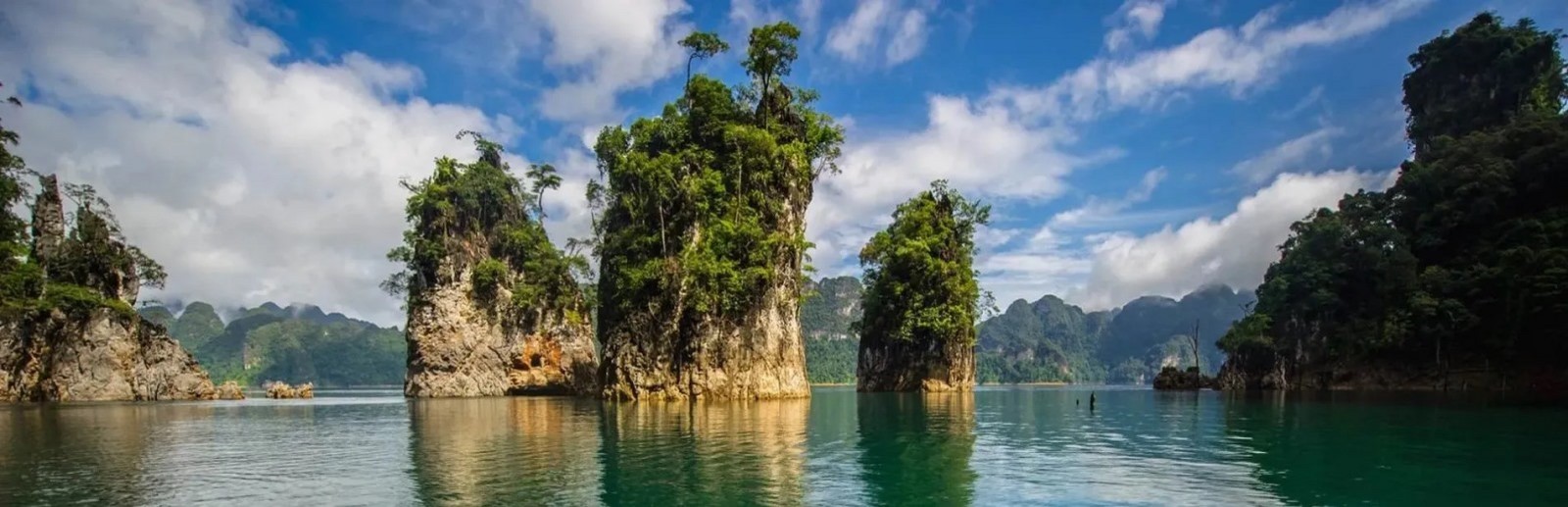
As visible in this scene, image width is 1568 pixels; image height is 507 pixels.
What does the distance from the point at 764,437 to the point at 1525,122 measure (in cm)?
6621

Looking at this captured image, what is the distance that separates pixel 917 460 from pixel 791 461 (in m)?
3.03

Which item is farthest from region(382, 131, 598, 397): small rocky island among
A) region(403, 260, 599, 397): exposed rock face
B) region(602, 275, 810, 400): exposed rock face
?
region(602, 275, 810, 400): exposed rock face

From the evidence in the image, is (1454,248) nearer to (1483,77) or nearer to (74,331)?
(1483,77)

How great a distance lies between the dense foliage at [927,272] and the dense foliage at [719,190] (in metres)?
17.7

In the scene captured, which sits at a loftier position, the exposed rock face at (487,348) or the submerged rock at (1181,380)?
the exposed rock face at (487,348)

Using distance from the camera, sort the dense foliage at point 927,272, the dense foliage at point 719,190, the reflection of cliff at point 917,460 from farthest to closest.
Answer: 1. the dense foliage at point 927,272
2. the dense foliage at point 719,190
3. the reflection of cliff at point 917,460

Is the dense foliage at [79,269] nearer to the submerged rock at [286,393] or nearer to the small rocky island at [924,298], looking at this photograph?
the submerged rock at [286,393]

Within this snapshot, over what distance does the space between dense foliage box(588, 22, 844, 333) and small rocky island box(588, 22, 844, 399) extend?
0.27 ft

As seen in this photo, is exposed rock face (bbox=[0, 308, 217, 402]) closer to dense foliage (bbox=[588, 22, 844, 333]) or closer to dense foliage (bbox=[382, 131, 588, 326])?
dense foliage (bbox=[382, 131, 588, 326])

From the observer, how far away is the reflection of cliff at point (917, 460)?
1410cm

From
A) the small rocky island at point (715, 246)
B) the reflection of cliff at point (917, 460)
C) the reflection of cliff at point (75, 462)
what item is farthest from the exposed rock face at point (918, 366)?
the reflection of cliff at point (75, 462)

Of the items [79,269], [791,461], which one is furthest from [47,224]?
[791,461]

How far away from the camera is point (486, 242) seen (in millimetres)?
74625

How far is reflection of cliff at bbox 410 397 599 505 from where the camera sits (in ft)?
45.5
